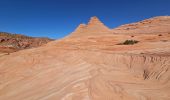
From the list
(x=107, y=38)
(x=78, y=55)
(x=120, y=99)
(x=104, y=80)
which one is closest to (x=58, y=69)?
(x=78, y=55)

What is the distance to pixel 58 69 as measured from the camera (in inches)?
464

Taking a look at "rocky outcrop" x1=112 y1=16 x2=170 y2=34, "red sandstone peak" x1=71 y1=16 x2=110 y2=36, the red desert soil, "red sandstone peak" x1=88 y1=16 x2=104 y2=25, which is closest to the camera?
the red desert soil

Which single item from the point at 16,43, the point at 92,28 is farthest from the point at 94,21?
the point at 16,43

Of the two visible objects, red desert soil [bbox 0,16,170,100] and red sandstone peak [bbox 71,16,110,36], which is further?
red sandstone peak [bbox 71,16,110,36]

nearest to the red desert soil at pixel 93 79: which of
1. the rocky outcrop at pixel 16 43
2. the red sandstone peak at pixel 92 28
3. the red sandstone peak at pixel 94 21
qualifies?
the red sandstone peak at pixel 92 28

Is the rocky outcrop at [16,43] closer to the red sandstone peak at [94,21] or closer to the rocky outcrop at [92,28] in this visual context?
the rocky outcrop at [92,28]

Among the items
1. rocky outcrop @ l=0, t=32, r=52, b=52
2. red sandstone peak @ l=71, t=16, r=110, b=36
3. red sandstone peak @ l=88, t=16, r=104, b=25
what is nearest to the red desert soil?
red sandstone peak @ l=71, t=16, r=110, b=36

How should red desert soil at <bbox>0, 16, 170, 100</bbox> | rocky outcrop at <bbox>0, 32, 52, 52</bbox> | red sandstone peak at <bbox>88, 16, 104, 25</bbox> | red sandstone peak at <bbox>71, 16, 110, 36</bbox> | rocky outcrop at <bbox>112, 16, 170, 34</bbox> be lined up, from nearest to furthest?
red desert soil at <bbox>0, 16, 170, 100</bbox>, rocky outcrop at <bbox>112, 16, 170, 34</bbox>, red sandstone peak at <bbox>71, 16, 110, 36</bbox>, red sandstone peak at <bbox>88, 16, 104, 25</bbox>, rocky outcrop at <bbox>0, 32, 52, 52</bbox>

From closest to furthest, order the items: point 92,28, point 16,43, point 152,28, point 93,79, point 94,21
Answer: point 93,79 → point 92,28 → point 94,21 → point 152,28 → point 16,43

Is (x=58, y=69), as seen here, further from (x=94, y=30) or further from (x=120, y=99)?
(x=94, y=30)

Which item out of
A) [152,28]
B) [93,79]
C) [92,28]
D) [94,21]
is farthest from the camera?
[152,28]

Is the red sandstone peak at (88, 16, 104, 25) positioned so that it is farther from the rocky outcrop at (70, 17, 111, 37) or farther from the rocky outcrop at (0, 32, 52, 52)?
the rocky outcrop at (0, 32, 52, 52)

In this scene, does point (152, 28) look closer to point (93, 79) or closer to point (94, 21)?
point (94, 21)

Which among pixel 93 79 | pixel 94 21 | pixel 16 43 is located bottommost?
pixel 93 79
